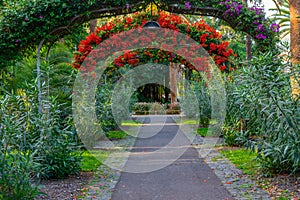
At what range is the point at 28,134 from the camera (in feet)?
18.9

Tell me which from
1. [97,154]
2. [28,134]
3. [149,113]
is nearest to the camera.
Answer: [28,134]

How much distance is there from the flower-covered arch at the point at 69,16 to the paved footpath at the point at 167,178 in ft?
10.3

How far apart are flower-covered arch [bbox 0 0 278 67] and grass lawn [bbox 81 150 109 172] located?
8.48 ft

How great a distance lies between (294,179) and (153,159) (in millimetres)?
3161

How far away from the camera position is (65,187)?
5582 mm

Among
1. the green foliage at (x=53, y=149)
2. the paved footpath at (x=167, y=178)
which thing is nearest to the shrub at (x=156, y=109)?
the paved footpath at (x=167, y=178)

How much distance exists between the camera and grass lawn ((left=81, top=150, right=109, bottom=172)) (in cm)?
706

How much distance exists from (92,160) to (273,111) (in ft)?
13.0

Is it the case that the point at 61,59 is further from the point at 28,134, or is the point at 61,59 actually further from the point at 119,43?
the point at 28,134

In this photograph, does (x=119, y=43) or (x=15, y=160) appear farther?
(x=119, y=43)

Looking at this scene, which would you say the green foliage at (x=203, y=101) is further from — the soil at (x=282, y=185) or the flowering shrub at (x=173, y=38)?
the soil at (x=282, y=185)

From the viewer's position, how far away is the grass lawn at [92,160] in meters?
7.06

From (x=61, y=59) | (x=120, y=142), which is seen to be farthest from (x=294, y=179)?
(x=61, y=59)

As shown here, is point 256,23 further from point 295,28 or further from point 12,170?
point 12,170
